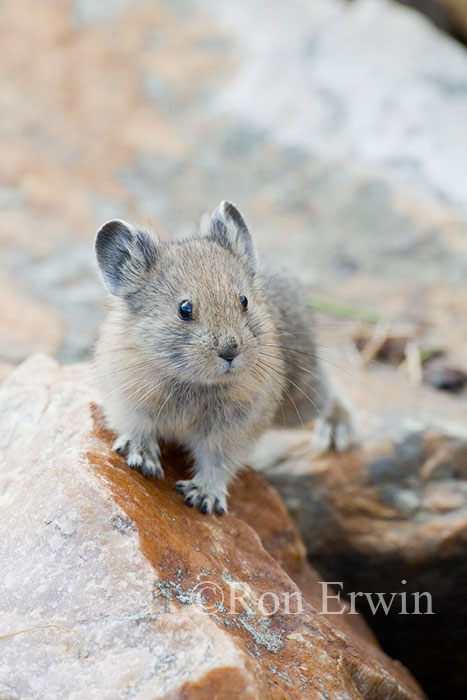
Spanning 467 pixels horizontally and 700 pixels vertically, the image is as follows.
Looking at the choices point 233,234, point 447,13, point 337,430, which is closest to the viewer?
point 233,234

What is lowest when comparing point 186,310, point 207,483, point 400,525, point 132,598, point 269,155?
point 400,525

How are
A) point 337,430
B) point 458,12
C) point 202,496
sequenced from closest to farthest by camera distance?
1. point 202,496
2. point 337,430
3. point 458,12

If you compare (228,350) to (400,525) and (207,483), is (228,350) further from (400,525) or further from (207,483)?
(400,525)

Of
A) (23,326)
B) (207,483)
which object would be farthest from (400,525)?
(23,326)

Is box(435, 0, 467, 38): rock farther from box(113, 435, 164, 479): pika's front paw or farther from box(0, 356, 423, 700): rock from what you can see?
box(113, 435, 164, 479): pika's front paw

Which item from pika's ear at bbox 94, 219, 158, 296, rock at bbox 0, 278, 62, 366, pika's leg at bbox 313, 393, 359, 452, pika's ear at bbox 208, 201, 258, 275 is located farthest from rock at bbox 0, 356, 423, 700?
rock at bbox 0, 278, 62, 366

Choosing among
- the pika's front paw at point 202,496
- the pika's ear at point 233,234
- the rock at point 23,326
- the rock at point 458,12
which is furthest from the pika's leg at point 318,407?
the rock at point 458,12

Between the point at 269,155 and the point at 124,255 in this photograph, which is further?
the point at 269,155

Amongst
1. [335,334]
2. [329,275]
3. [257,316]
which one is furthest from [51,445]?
[329,275]
